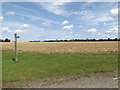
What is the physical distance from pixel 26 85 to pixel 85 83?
2.91 meters

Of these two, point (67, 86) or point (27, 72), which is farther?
point (27, 72)

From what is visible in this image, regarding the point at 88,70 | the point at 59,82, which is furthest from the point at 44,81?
the point at 88,70

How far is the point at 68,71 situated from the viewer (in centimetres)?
1178

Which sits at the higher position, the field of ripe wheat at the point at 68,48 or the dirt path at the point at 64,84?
the field of ripe wheat at the point at 68,48

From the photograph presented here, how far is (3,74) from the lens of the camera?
11195mm

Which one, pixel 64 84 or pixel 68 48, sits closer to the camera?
pixel 64 84

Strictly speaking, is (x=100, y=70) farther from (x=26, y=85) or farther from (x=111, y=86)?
(x=26, y=85)

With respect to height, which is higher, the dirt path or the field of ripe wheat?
the field of ripe wheat

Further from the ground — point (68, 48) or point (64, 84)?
point (68, 48)

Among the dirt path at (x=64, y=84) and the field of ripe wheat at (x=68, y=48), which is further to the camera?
the field of ripe wheat at (x=68, y=48)

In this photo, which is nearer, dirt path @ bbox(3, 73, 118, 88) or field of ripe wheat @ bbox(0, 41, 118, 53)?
dirt path @ bbox(3, 73, 118, 88)

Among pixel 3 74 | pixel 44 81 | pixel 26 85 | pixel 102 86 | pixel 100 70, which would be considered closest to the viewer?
pixel 102 86

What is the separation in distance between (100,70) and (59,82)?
160 inches

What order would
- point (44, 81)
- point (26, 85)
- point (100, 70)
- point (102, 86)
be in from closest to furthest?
point (102, 86), point (26, 85), point (44, 81), point (100, 70)
